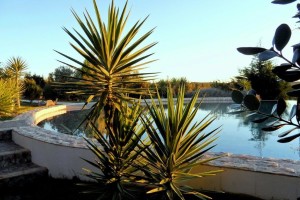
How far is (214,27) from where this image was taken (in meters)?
8.69

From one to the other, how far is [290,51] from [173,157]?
7.05 ft

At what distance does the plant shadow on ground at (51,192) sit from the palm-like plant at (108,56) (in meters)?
1.31

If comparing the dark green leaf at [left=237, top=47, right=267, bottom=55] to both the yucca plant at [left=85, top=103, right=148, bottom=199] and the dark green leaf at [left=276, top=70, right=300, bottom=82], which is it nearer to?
the dark green leaf at [left=276, top=70, right=300, bottom=82]

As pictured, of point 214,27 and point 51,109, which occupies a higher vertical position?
point 214,27

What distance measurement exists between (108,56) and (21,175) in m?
2.67

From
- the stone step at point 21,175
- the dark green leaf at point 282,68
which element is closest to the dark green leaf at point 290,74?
the dark green leaf at point 282,68

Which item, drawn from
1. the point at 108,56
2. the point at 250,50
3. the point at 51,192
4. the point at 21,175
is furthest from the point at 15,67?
the point at 250,50

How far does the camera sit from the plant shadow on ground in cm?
375

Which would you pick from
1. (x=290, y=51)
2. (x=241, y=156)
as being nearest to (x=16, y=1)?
(x=241, y=156)

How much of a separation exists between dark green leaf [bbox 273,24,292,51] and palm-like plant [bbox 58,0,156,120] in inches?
99.8

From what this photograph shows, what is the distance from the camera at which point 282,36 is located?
77 centimetres

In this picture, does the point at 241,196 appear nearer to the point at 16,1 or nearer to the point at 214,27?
the point at 214,27

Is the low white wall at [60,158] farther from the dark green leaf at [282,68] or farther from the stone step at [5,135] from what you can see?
the dark green leaf at [282,68]

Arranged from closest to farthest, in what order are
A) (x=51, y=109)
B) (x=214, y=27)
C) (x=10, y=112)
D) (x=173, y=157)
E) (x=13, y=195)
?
1. (x=173, y=157)
2. (x=13, y=195)
3. (x=214, y=27)
4. (x=10, y=112)
5. (x=51, y=109)
